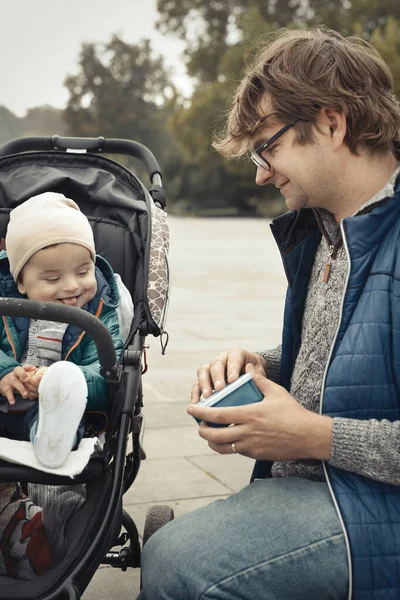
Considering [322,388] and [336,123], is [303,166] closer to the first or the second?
[336,123]

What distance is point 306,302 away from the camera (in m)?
2.44

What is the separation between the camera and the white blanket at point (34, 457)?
6.59 feet

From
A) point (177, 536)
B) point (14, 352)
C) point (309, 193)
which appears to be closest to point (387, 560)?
point (177, 536)

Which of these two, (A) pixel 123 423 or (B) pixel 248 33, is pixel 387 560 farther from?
(B) pixel 248 33

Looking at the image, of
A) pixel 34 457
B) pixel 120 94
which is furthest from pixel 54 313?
pixel 120 94

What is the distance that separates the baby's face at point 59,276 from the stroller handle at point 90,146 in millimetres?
957

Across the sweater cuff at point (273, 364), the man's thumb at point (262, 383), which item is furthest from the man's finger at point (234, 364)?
the sweater cuff at point (273, 364)

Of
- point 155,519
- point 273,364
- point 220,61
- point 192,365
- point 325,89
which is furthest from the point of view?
point 220,61

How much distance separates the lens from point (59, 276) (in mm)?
2533

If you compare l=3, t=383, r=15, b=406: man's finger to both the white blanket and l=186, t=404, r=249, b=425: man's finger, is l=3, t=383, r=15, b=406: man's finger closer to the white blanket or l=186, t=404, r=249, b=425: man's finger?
the white blanket

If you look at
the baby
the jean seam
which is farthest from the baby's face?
the jean seam

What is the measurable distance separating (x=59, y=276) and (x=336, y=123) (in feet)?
3.19

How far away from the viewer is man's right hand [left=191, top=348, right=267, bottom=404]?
2152mm

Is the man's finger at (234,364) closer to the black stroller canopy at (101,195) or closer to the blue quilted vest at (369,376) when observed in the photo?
the blue quilted vest at (369,376)
